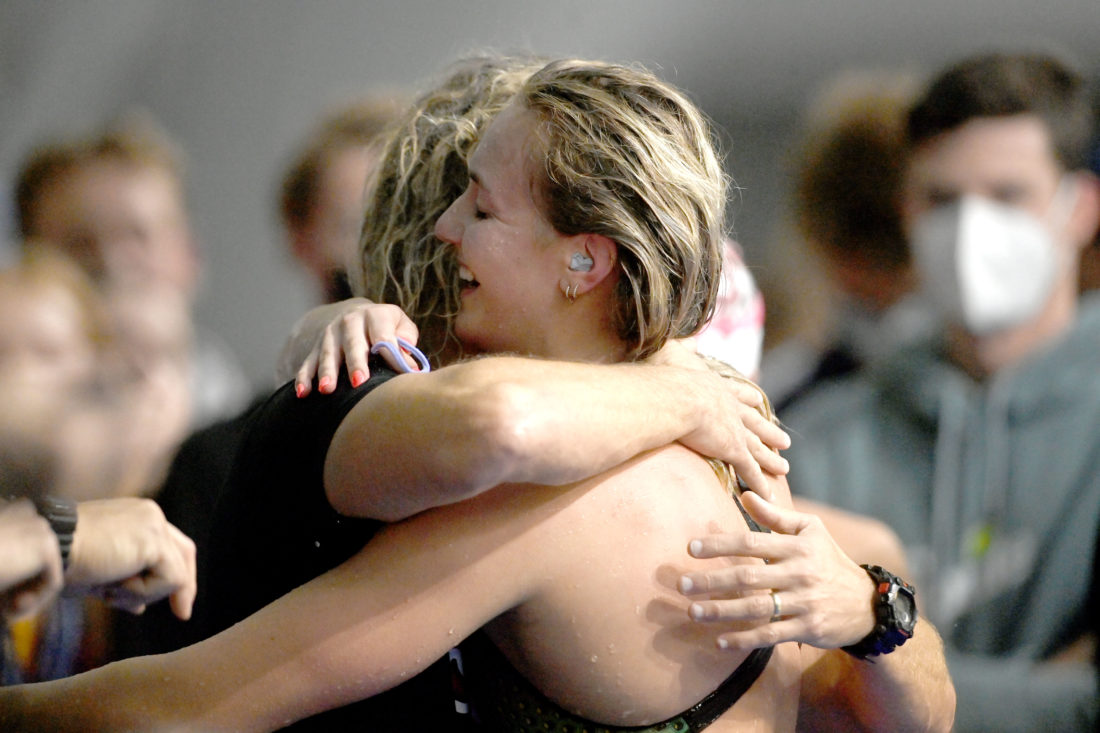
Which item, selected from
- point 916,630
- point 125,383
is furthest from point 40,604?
point 125,383

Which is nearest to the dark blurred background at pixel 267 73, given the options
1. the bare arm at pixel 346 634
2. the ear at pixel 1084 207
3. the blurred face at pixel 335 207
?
the blurred face at pixel 335 207

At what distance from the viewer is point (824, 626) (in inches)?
45.3

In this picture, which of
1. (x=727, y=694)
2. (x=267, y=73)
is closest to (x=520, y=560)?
(x=727, y=694)

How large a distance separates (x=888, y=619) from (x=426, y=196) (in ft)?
2.35

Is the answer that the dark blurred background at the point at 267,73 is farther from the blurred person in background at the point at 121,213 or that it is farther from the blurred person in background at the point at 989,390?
the blurred person in background at the point at 989,390

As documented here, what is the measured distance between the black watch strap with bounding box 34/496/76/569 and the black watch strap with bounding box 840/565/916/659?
2.77 feet

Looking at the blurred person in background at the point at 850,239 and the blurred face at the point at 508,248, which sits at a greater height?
the blurred face at the point at 508,248

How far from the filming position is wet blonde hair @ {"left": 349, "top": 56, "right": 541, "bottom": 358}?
132 cm

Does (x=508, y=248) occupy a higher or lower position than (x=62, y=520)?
higher

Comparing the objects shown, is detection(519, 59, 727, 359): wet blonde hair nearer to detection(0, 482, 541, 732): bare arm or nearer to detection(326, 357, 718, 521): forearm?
detection(326, 357, 718, 521): forearm

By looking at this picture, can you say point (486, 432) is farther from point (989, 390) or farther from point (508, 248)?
point (989, 390)

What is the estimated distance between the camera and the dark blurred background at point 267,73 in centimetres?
325

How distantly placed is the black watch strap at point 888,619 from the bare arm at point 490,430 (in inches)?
12.8

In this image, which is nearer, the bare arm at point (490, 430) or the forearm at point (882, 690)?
the bare arm at point (490, 430)
